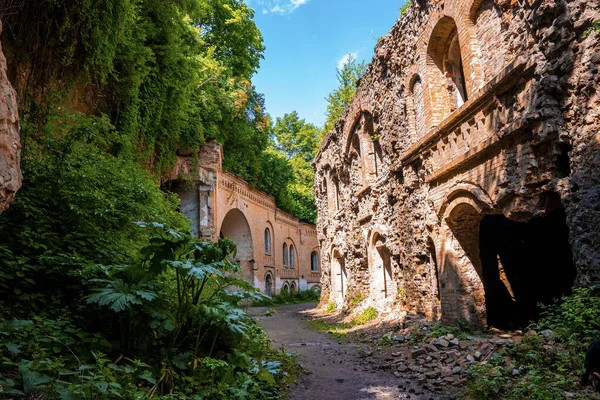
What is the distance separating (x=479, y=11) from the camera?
7883 mm

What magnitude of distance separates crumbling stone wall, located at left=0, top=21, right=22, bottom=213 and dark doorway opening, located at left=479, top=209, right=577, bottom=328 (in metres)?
9.39

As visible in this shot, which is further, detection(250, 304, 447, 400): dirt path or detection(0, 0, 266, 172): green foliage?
detection(0, 0, 266, 172): green foliage

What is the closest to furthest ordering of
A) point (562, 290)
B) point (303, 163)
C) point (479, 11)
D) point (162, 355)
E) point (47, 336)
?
point (47, 336) < point (162, 355) < point (479, 11) < point (562, 290) < point (303, 163)

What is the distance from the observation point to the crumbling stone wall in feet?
9.81

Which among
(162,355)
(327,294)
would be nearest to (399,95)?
(162,355)

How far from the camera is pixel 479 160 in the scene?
7.43 metres

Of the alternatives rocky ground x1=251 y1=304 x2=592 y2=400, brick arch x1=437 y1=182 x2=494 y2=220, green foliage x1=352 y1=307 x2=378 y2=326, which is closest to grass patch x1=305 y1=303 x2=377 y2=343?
green foliage x1=352 y1=307 x2=378 y2=326

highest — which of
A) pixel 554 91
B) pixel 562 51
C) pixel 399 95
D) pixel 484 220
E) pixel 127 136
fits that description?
pixel 399 95

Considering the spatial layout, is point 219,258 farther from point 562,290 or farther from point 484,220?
point 562,290

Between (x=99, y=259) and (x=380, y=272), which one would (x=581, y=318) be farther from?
(x=380, y=272)

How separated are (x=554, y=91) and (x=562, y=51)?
1.83 feet

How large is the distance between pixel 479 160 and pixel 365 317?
7.10 m

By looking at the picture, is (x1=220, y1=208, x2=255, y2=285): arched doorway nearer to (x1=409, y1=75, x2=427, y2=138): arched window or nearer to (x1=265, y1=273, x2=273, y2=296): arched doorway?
(x1=265, y1=273, x2=273, y2=296): arched doorway

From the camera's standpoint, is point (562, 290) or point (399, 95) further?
point (399, 95)
